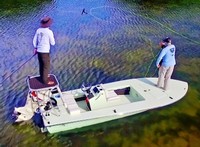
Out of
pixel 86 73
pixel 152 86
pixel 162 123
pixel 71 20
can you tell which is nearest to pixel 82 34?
pixel 71 20

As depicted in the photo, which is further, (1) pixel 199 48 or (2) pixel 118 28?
(2) pixel 118 28

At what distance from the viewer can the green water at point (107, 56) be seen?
41.8ft

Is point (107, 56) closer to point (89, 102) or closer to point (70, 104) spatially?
point (89, 102)

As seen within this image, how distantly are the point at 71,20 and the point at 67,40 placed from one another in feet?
12.8

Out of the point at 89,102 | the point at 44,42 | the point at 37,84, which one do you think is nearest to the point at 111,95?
the point at 89,102

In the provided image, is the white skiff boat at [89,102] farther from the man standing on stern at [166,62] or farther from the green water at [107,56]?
the green water at [107,56]

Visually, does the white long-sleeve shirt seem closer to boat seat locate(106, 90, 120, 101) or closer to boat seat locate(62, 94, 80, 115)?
boat seat locate(62, 94, 80, 115)

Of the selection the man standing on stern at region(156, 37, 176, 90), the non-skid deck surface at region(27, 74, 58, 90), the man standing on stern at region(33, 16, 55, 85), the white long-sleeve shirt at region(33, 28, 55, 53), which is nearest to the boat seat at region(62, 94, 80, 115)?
the non-skid deck surface at region(27, 74, 58, 90)

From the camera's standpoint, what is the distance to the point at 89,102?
13461 mm

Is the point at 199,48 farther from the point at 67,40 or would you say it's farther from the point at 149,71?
the point at 67,40

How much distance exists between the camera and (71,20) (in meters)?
24.9

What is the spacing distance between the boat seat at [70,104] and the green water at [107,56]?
2.80ft

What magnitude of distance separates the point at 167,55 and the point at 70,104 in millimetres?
4269

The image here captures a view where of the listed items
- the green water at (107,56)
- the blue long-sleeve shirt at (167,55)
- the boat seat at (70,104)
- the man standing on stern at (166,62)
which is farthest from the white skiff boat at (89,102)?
the blue long-sleeve shirt at (167,55)
